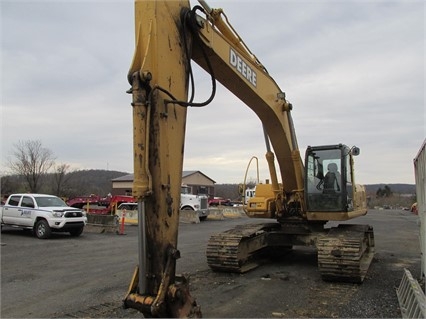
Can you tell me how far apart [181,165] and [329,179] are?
5.66m

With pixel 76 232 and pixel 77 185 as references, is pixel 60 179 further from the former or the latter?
Result: pixel 76 232

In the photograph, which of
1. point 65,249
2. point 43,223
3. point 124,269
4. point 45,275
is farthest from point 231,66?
point 43,223

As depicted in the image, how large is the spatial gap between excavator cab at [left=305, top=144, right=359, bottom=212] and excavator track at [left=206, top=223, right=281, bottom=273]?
1450 mm

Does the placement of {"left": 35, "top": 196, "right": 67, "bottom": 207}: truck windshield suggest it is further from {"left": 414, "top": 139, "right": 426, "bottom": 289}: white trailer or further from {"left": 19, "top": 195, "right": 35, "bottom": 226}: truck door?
{"left": 414, "top": 139, "right": 426, "bottom": 289}: white trailer

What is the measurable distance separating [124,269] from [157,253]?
5800 millimetres

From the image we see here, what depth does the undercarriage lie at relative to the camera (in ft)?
25.6

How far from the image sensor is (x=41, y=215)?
53.9 feet

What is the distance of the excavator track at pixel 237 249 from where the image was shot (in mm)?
8742

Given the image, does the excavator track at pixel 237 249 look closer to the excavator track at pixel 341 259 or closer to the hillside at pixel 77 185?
the excavator track at pixel 341 259

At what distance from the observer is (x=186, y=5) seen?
17.1 ft

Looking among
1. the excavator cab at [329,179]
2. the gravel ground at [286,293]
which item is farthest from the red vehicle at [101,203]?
the excavator cab at [329,179]

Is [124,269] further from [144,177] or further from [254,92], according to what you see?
[144,177]

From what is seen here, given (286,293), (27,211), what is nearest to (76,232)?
(27,211)

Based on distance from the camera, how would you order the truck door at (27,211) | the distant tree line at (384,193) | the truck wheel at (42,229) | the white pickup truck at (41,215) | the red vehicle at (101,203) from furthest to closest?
1. the distant tree line at (384,193)
2. the red vehicle at (101,203)
3. the truck door at (27,211)
4. the white pickup truck at (41,215)
5. the truck wheel at (42,229)
